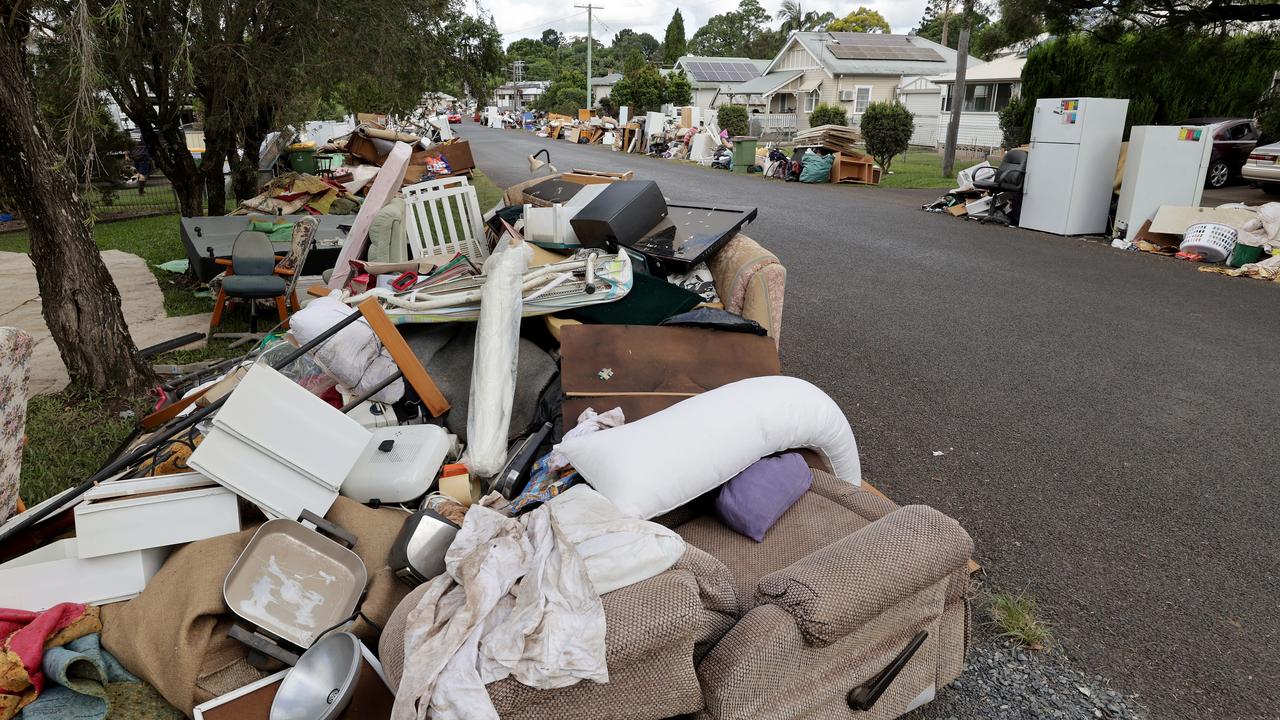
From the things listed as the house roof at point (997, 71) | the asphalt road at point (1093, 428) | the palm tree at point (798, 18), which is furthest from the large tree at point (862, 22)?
the asphalt road at point (1093, 428)

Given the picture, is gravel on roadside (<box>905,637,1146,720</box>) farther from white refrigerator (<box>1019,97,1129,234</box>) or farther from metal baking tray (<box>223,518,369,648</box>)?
white refrigerator (<box>1019,97,1129,234</box>)

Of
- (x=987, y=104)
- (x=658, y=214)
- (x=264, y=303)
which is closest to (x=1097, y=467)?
(x=658, y=214)

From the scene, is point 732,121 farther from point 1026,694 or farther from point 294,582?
point 294,582

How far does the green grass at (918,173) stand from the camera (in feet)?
52.0

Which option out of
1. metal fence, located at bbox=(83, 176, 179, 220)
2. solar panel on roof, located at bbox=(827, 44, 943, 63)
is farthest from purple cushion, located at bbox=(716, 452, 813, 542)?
solar panel on roof, located at bbox=(827, 44, 943, 63)

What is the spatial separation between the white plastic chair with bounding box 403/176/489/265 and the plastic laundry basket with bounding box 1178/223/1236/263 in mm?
7183

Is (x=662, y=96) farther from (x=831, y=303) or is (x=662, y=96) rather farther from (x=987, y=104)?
(x=831, y=303)

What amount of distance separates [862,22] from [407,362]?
65259 mm

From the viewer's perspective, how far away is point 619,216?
4797 mm

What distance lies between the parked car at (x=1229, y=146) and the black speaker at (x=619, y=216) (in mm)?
13469

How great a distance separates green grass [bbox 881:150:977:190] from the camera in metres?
15.9

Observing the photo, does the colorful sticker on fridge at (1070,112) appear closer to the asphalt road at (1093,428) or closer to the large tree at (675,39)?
the asphalt road at (1093,428)

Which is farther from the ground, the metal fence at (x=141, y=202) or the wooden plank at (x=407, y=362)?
the wooden plank at (x=407, y=362)

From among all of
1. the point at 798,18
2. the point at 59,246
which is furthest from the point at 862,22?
the point at 59,246
